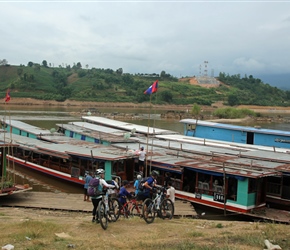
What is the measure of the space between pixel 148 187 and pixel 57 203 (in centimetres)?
648

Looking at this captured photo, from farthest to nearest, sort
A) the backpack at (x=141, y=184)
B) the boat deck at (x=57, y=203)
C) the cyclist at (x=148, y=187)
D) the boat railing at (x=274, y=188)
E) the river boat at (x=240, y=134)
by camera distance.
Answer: the river boat at (x=240, y=134) < the boat railing at (x=274, y=188) < the boat deck at (x=57, y=203) < the backpack at (x=141, y=184) < the cyclist at (x=148, y=187)

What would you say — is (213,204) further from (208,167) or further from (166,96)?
(166,96)

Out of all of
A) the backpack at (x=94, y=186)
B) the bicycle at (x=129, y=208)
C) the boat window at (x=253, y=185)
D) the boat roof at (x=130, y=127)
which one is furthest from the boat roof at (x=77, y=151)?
the backpack at (x=94, y=186)

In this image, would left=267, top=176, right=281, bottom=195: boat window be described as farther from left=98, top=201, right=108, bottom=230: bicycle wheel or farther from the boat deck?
left=98, top=201, right=108, bottom=230: bicycle wheel

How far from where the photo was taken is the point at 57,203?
51.6 feet

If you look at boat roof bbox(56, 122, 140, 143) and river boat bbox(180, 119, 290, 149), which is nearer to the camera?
boat roof bbox(56, 122, 140, 143)

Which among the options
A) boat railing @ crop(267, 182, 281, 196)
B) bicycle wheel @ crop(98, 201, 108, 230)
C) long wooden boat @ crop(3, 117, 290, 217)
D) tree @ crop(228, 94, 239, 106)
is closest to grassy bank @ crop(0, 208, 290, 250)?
bicycle wheel @ crop(98, 201, 108, 230)

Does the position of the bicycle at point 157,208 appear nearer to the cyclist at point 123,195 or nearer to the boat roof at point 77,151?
the cyclist at point 123,195

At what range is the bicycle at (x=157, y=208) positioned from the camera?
34.7 ft

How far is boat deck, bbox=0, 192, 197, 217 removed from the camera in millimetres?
14984

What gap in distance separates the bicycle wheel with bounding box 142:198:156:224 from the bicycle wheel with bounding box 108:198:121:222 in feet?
2.39

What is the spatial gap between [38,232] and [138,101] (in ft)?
329

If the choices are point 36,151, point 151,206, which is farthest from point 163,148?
point 151,206

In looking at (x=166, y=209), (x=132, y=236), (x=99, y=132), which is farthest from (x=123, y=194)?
(x=99, y=132)
